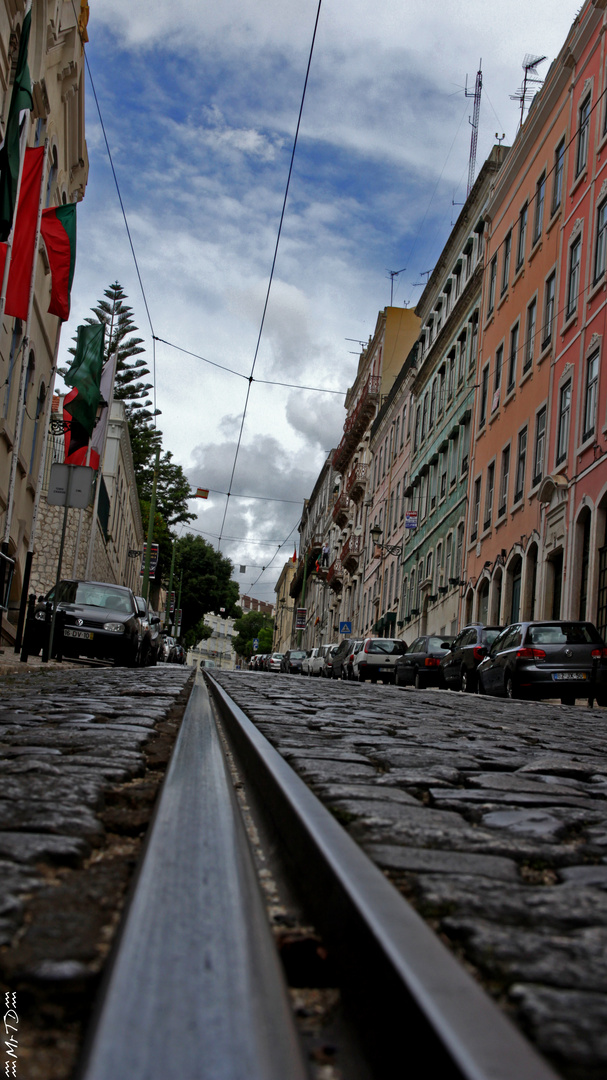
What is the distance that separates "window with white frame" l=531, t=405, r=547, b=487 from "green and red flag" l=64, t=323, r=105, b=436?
1241 centimetres

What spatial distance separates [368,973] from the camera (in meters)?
1.52

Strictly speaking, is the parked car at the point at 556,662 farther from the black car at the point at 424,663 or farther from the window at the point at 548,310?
the window at the point at 548,310

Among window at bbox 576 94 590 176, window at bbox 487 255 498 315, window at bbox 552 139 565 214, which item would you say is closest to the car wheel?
window at bbox 576 94 590 176

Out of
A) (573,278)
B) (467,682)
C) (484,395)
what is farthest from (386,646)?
(573,278)

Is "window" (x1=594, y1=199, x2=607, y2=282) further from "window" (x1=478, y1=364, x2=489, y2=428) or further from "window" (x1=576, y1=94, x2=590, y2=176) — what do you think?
"window" (x1=478, y1=364, x2=489, y2=428)

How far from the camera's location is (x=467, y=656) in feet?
75.6

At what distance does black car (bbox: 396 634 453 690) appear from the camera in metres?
26.7

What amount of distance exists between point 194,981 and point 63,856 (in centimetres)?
105

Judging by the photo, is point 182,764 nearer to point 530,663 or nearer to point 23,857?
point 23,857

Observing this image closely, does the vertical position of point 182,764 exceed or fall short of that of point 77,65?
it falls short

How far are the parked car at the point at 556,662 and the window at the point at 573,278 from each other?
1143 cm

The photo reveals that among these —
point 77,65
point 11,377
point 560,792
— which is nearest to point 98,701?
point 560,792

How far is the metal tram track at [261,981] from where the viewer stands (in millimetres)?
1156

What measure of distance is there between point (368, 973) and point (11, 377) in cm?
1977
